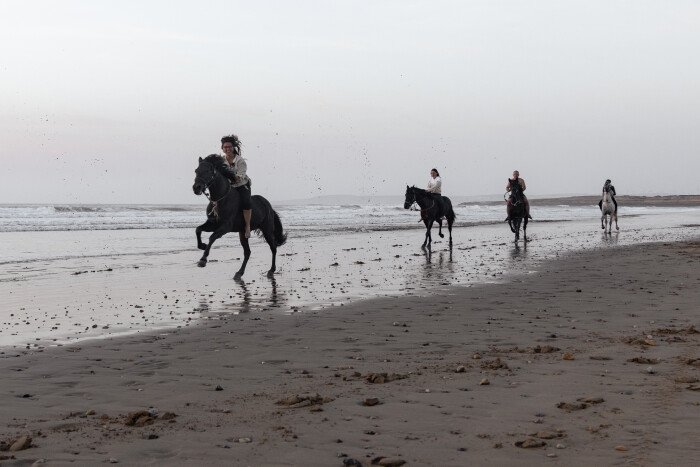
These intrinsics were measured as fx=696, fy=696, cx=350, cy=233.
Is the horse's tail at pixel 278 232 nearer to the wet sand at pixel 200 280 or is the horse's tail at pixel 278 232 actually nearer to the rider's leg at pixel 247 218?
the wet sand at pixel 200 280

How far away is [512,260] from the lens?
16797 mm

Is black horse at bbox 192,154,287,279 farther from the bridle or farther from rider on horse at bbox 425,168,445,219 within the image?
rider on horse at bbox 425,168,445,219

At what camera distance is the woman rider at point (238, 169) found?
13.6m

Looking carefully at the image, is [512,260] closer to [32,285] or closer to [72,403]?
[32,285]

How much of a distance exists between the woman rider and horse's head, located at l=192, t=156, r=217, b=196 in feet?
1.95

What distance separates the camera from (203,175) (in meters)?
12.7

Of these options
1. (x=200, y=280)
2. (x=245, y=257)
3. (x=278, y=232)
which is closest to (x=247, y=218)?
(x=245, y=257)

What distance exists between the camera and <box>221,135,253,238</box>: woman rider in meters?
13.6

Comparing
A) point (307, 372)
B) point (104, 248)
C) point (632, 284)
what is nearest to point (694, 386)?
point (307, 372)

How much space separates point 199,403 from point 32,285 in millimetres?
8554

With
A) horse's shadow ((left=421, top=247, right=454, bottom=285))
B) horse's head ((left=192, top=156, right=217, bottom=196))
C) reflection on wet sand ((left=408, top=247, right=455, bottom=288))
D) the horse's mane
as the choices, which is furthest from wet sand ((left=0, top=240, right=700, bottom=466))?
the horse's mane

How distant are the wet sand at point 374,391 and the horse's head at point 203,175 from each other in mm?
4710

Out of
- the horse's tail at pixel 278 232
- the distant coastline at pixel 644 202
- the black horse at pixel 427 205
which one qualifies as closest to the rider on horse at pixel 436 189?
the black horse at pixel 427 205

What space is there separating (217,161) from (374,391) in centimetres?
893
